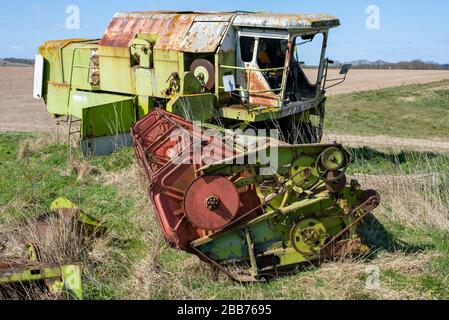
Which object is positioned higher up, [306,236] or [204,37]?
[204,37]

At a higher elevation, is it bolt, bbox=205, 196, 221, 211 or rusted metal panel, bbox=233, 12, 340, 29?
rusted metal panel, bbox=233, 12, 340, 29

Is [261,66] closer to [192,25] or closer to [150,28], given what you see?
[192,25]

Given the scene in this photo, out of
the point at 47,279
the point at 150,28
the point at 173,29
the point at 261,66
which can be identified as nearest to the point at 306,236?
the point at 47,279

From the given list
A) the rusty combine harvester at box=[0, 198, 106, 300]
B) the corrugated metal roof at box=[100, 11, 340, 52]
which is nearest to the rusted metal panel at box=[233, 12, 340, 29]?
the corrugated metal roof at box=[100, 11, 340, 52]

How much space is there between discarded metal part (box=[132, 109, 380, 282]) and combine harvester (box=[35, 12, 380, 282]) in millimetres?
10

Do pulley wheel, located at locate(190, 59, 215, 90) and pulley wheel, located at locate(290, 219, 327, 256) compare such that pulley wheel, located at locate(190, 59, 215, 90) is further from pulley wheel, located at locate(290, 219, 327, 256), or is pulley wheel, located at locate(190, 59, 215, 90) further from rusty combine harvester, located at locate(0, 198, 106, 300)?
pulley wheel, located at locate(290, 219, 327, 256)

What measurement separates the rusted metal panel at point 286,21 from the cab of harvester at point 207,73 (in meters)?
0.02

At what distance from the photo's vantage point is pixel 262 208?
4988 millimetres

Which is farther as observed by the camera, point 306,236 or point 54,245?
point 54,245

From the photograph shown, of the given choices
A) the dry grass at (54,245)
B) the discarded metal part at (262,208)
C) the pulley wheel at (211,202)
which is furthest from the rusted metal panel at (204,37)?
the pulley wheel at (211,202)

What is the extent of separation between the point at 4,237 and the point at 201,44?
5.31 metres

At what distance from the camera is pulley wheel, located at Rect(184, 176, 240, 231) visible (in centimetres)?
476

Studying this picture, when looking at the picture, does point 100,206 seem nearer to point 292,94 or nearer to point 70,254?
point 70,254

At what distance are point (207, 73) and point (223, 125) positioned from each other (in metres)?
1.00
